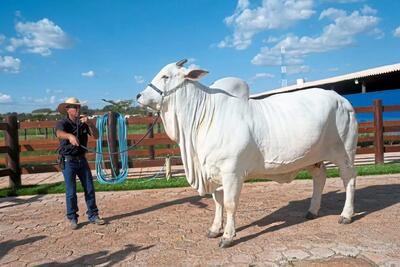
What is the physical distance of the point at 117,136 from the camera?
359 inches

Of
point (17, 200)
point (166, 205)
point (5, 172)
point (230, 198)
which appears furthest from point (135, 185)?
A: point (230, 198)

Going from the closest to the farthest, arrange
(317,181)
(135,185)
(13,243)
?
(13,243)
(317,181)
(135,185)

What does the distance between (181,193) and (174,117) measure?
10.6 feet

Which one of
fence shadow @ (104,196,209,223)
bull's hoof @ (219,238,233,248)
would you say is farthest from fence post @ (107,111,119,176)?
bull's hoof @ (219,238,233,248)

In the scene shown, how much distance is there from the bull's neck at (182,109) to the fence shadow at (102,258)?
1.37m

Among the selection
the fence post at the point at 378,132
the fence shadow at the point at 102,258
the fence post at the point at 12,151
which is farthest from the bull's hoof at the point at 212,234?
the fence post at the point at 378,132

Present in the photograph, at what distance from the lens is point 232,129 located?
4.45 meters

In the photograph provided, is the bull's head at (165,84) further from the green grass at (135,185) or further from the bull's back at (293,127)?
the green grass at (135,185)

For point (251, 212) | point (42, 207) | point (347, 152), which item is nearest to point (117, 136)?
point (42, 207)

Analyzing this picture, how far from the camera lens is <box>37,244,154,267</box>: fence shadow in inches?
161

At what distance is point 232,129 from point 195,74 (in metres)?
0.74

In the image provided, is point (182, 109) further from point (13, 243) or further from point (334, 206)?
point (334, 206)

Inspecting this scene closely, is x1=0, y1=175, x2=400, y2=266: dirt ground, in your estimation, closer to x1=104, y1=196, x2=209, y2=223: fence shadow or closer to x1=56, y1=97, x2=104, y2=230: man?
x1=104, y1=196, x2=209, y2=223: fence shadow

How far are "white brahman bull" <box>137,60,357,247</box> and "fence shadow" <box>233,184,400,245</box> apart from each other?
58 cm
